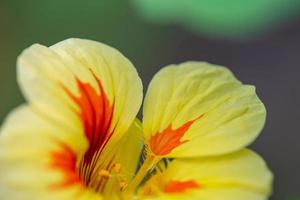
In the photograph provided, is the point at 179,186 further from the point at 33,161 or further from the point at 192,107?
the point at 33,161

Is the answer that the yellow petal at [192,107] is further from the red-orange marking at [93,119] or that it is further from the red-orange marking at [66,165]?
the red-orange marking at [66,165]

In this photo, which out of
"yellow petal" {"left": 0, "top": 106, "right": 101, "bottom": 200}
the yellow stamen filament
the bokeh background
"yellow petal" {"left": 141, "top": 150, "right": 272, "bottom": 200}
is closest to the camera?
"yellow petal" {"left": 0, "top": 106, "right": 101, "bottom": 200}

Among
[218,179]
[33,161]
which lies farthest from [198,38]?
[33,161]

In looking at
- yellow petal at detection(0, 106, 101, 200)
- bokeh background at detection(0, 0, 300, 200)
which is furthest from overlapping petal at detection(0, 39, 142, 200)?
bokeh background at detection(0, 0, 300, 200)

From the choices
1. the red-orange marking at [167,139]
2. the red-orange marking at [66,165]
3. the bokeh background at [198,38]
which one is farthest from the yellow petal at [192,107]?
the bokeh background at [198,38]

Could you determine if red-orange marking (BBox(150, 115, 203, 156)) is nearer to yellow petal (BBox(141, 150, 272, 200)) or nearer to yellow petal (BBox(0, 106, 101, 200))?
yellow petal (BBox(141, 150, 272, 200))

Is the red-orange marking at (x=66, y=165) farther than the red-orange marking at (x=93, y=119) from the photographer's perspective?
No
